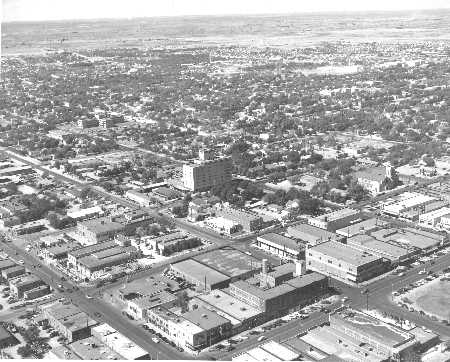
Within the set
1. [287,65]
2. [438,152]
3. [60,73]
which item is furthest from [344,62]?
[438,152]

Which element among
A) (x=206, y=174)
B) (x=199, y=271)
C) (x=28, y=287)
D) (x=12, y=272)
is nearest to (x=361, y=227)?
(x=199, y=271)

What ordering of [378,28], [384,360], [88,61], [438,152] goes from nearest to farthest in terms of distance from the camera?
[384,360]
[438,152]
[88,61]
[378,28]

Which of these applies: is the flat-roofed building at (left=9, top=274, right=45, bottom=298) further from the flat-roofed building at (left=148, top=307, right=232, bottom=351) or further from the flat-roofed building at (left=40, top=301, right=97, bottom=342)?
the flat-roofed building at (left=148, top=307, right=232, bottom=351)

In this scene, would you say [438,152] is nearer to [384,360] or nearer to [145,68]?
[384,360]

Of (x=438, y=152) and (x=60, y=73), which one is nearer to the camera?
(x=438, y=152)

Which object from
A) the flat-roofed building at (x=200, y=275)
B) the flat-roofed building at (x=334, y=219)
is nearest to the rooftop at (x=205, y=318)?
the flat-roofed building at (x=200, y=275)

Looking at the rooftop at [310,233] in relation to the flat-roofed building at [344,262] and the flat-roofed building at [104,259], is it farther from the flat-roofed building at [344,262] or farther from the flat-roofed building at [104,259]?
the flat-roofed building at [104,259]
